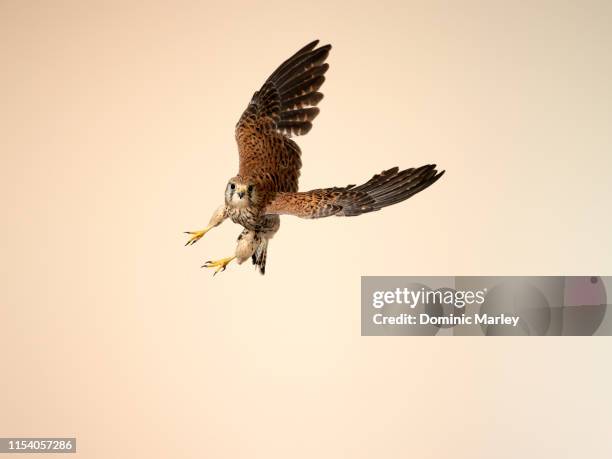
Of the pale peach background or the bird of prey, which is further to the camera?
the pale peach background

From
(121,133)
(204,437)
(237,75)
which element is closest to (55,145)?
(121,133)

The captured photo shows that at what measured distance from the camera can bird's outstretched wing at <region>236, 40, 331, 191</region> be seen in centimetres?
212

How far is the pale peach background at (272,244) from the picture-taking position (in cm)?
258

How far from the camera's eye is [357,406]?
8.68ft

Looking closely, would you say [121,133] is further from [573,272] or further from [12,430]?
[573,272]

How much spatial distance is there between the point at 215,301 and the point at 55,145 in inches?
29.2

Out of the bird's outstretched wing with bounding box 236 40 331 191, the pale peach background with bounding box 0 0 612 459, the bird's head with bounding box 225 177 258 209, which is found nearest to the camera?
the bird's head with bounding box 225 177 258 209

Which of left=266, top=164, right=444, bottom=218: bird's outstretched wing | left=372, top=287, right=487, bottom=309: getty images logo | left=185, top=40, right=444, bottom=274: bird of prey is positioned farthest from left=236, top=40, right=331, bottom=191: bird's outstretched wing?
left=372, top=287, right=487, bottom=309: getty images logo

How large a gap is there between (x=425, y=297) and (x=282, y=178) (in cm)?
84

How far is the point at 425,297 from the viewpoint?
8.72 ft

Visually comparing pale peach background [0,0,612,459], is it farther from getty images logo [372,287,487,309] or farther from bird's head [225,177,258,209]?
bird's head [225,177,258,209]

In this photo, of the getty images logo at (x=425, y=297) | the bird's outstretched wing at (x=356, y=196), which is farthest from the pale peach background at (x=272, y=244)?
the bird's outstretched wing at (x=356, y=196)

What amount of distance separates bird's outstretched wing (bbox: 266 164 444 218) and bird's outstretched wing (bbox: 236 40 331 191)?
0.23 m

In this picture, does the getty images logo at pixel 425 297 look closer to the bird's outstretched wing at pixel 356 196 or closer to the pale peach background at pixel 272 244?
the pale peach background at pixel 272 244
